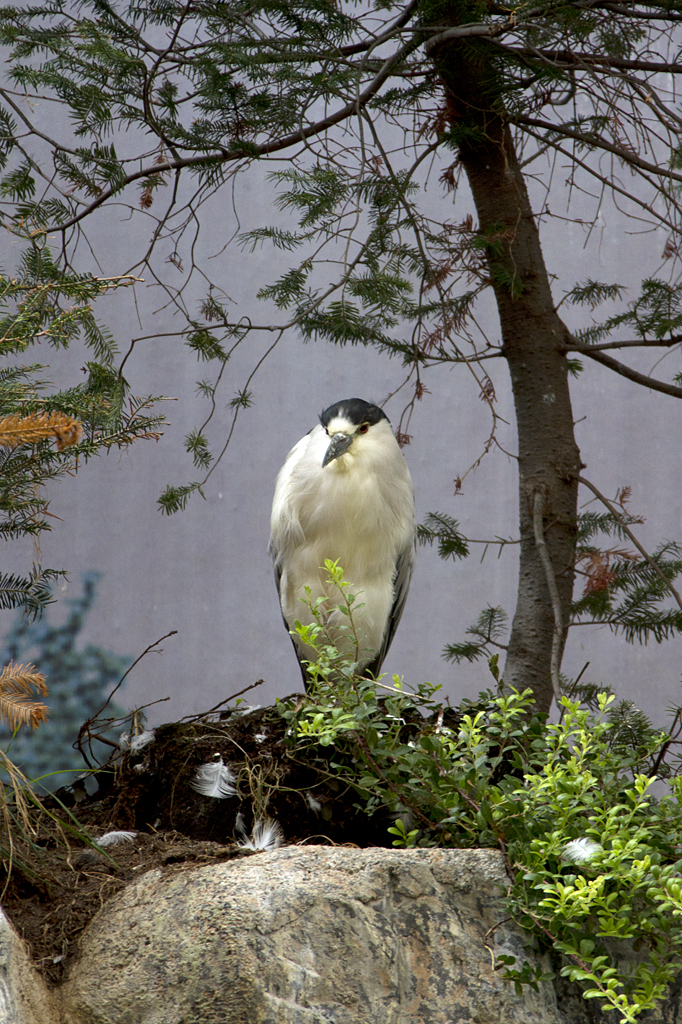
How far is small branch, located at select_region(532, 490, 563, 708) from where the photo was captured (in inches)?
44.1

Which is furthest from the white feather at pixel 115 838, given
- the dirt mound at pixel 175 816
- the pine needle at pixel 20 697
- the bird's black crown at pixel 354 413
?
the bird's black crown at pixel 354 413

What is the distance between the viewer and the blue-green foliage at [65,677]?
9.18ft

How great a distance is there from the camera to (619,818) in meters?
0.83

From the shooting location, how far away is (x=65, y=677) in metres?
2.81

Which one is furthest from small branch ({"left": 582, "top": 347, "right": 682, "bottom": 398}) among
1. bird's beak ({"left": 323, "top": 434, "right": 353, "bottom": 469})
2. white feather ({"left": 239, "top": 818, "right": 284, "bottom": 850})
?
white feather ({"left": 239, "top": 818, "right": 284, "bottom": 850})

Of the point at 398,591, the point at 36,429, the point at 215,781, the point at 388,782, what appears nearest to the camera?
Result: the point at 36,429

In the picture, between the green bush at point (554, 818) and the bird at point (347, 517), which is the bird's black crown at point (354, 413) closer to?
the bird at point (347, 517)

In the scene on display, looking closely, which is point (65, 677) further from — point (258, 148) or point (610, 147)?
point (610, 147)

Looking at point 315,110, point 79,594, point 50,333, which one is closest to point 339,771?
point 50,333

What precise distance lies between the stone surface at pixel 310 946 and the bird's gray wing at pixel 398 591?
79 cm

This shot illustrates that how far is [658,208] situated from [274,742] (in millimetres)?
2699

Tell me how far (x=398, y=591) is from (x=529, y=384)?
0.49 m

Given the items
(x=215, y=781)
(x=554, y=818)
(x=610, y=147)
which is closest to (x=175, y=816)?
(x=215, y=781)

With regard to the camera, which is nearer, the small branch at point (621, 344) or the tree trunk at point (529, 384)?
the small branch at point (621, 344)
